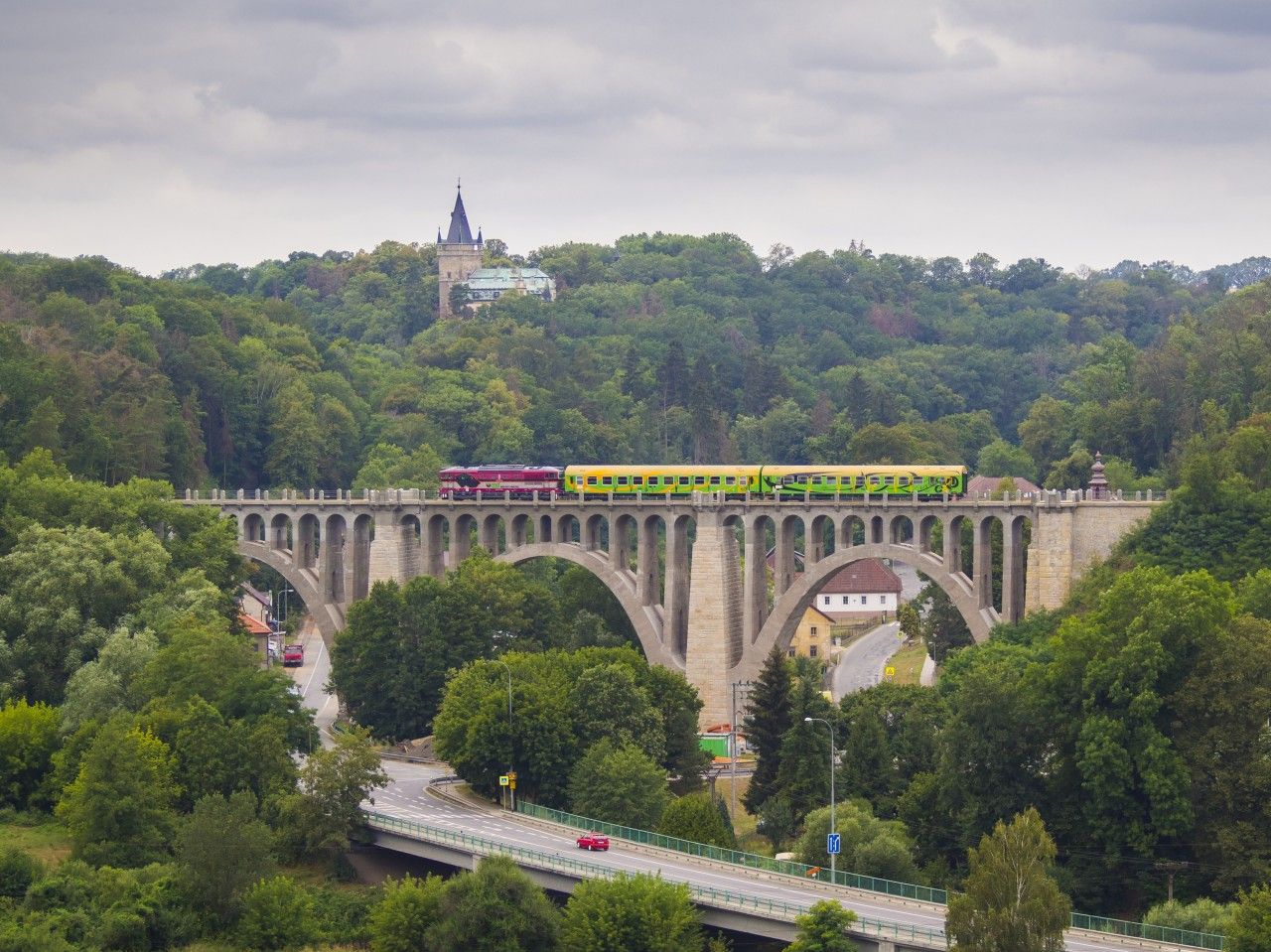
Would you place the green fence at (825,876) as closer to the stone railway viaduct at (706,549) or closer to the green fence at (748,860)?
the green fence at (748,860)

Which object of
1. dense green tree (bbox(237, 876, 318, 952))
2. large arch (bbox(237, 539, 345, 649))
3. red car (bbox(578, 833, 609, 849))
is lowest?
dense green tree (bbox(237, 876, 318, 952))

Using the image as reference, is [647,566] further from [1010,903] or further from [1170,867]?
[1010,903]

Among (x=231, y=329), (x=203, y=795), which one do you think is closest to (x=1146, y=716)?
(x=203, y=795)

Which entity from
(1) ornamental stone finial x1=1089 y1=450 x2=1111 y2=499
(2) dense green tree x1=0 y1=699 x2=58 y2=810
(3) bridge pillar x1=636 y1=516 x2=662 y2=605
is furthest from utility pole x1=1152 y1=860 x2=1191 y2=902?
(3) bridge pillar x1=636 y1=516 x2=662 y2=605

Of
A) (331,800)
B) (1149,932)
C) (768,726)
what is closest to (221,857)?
(331,800)

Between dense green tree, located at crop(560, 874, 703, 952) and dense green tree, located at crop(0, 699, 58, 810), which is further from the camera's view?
dense green tree, located at crop(0, 699, 58, 810)

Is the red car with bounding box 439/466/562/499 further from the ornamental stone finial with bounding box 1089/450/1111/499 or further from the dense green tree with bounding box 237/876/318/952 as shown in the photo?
the dense green tree with bounding box 237/876/318/952

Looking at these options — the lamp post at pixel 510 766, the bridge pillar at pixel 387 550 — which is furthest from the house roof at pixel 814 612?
→ the lamp post at pixel 510 766

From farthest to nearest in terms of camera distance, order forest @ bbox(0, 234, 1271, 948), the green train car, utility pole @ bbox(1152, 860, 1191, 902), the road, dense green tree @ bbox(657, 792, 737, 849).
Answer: the road, the green train car, dense green tree @ bbox(657, 792, 737, 849), forest @ bbox(0, 234, 1271, 948), utility pole @ bbox(1152, 860, 1191, 902)
